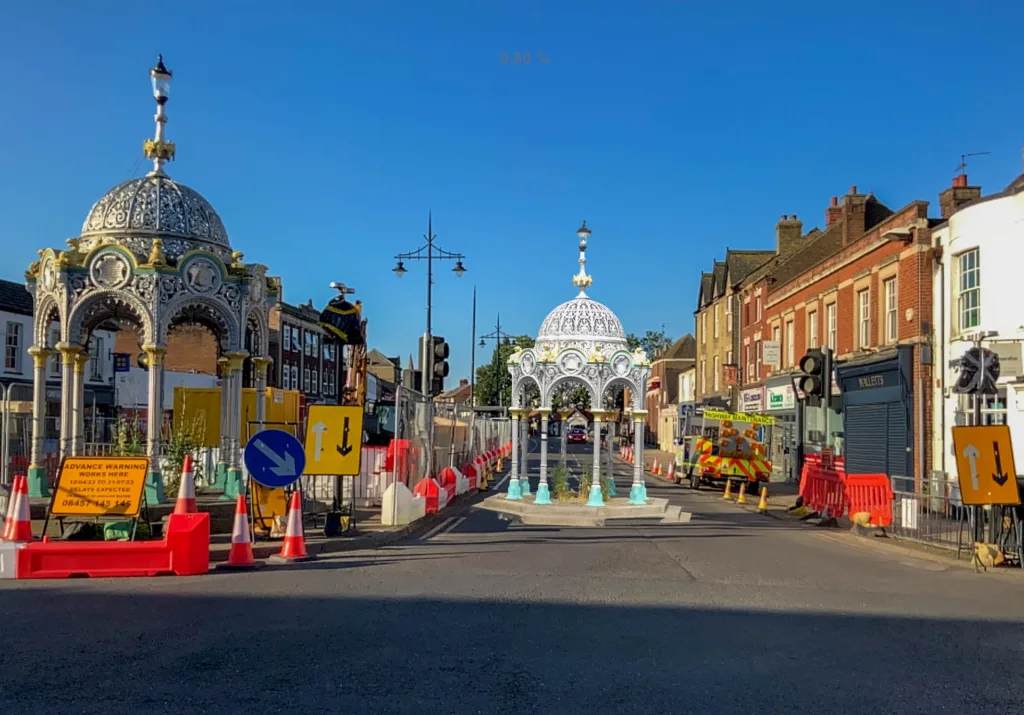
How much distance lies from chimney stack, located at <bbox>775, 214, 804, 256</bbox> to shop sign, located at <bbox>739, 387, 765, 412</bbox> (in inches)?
298

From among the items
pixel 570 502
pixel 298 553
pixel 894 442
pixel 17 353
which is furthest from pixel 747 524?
pixel 17 353

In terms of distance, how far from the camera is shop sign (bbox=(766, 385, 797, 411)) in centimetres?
3647

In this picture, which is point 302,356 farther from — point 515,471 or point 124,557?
point 124,557

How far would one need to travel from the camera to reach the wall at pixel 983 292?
802 inches

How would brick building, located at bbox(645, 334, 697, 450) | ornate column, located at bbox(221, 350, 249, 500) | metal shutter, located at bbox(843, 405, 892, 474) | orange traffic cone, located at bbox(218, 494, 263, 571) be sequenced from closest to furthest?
1. orange traffic cone, located at bbox(218, 494, 263, 571)
2. ornate column, located at bbox(221, 350, 249, 500)
3. metal shutter, located at bbox(843, 405, 892, 474)
4. brick building, located at bbox(645, 334, 697, 450)

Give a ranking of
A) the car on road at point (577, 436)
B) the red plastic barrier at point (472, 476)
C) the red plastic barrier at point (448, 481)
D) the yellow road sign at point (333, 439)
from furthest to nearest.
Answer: the car on road at point (577, 436)
the red plastic barrier at point (472, 476)
the red plastic barrier at point (448, 481)
the yellow road sign at point (333, 439)

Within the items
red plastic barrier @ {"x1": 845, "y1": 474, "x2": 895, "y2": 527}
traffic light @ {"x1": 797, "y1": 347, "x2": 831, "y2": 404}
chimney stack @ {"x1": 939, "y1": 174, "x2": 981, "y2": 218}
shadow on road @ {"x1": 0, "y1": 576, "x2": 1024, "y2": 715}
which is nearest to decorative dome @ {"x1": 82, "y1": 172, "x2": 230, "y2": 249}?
shadow on road @ {"x1": 0, "y1": 576, "x2": 1024, "y2": 715}

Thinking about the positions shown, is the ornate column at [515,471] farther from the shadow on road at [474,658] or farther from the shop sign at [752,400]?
the shop sign at [752,400]

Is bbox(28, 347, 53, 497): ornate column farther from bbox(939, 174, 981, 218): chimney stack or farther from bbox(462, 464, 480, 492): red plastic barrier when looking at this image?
bbox(939, 174, 981, 218): chimney stack

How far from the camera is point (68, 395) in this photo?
16281 millimetres

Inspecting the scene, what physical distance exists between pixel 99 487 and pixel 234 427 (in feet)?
18.6

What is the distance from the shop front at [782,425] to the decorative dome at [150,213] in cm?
2437

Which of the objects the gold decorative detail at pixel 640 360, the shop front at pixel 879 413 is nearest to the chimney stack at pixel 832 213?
the shop front at pixel 879 413

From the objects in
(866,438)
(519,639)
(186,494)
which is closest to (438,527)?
(186,494)
